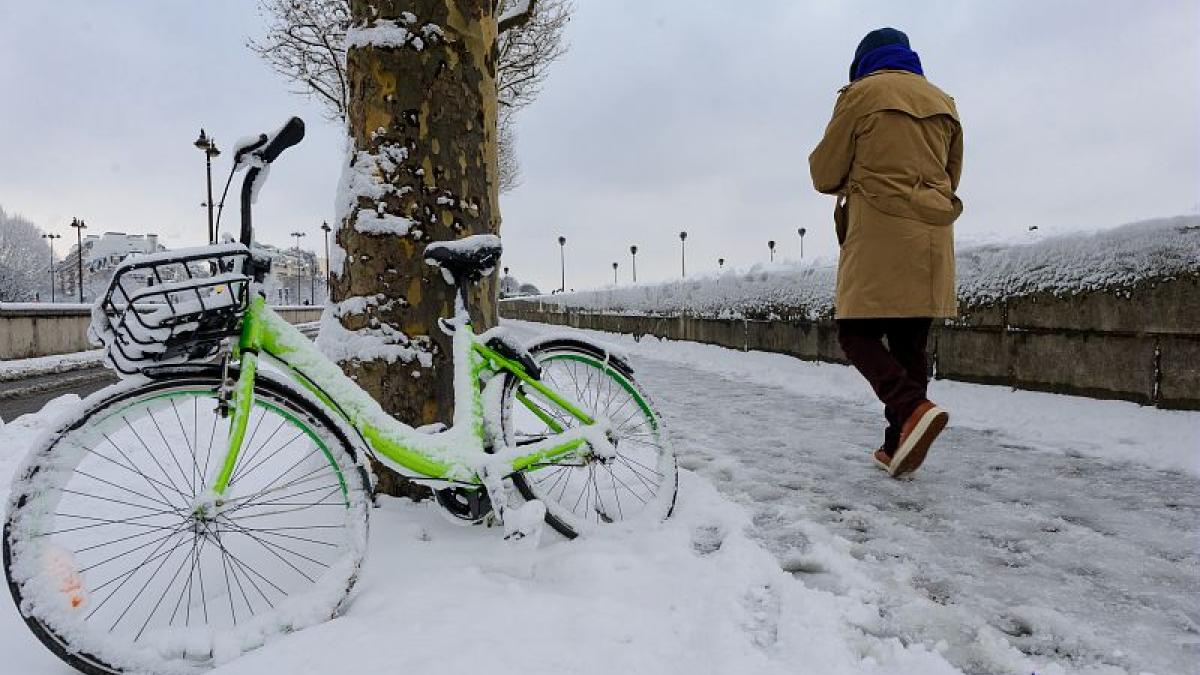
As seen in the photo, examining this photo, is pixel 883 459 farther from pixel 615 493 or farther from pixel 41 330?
pixel 41 330

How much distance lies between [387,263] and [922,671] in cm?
238

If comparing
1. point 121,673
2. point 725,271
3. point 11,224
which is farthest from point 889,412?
point 11,224

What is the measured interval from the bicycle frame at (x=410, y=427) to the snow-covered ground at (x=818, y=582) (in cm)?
35

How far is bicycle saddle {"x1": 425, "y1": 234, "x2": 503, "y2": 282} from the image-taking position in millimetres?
2346

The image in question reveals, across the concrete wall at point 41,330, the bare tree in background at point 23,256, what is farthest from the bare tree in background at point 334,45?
the bare tree in background at point 23,256

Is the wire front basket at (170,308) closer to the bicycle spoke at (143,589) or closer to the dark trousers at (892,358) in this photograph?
the bicycle spoke at (143,589)

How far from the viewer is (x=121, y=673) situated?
1.68 meters

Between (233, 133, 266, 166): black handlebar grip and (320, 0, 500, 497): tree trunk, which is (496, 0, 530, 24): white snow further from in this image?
(233, 133, 266, 166): black handlebar grip

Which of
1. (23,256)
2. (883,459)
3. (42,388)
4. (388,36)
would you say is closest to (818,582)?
(883,459)

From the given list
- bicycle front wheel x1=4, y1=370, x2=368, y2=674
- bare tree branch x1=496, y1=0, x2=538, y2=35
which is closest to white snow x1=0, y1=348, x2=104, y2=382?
bare tree branch x1=496, y1=0, x2=538, y2=35

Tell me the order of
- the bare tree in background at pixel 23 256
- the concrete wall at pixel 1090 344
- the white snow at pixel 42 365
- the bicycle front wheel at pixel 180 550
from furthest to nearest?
the bare tree in background at pixel 23 256
the white snow at pixel 42 365
the concrete wall at pixel 1090 344
the bicycle front wheel at pixel 180 550

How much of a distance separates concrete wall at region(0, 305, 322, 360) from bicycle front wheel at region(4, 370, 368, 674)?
1250cm

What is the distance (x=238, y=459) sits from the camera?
188cm

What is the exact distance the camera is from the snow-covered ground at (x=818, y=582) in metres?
1.77
